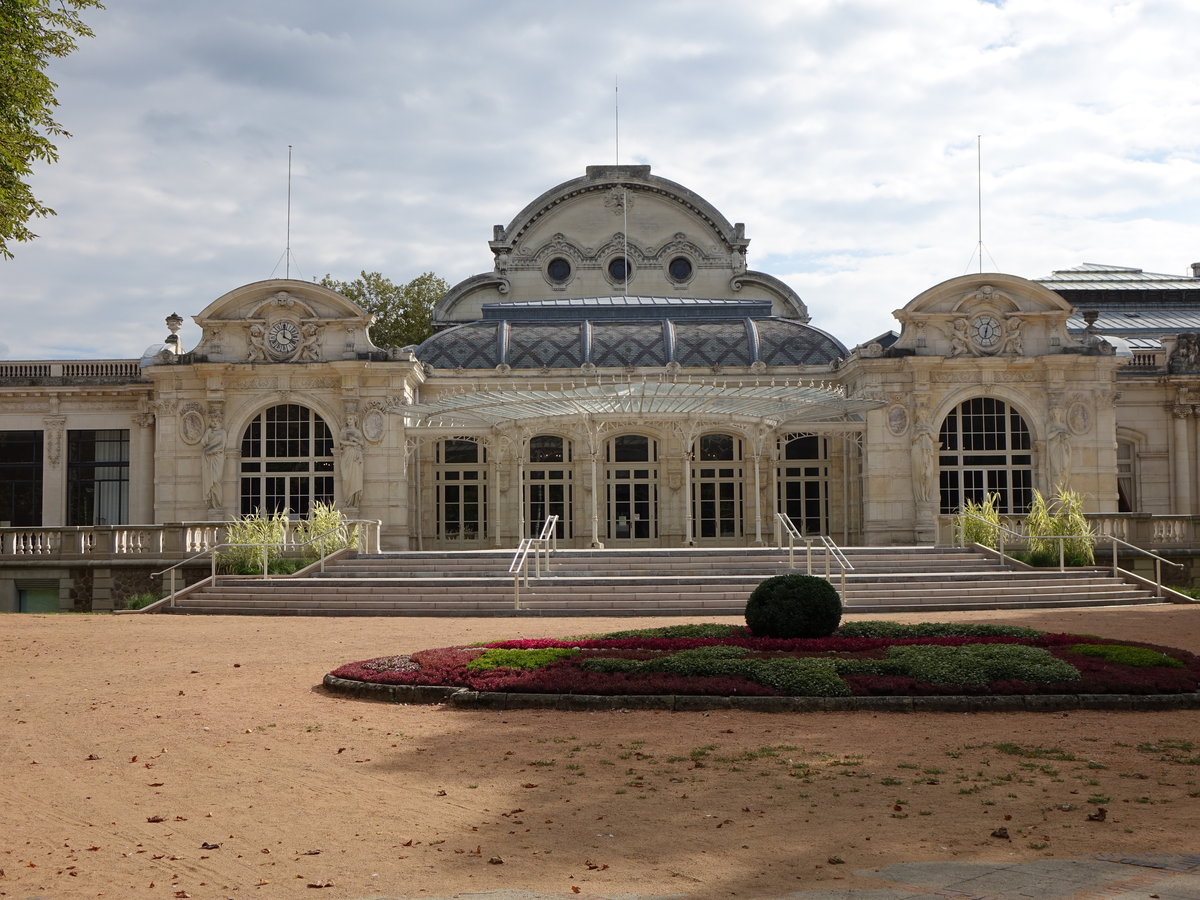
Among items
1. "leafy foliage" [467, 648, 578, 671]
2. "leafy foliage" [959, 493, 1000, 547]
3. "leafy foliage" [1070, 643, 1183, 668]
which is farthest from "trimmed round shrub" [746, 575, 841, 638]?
"leafy foliage" [959, 493, 1000, 547]

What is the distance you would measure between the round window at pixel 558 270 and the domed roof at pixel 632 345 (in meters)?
8.61

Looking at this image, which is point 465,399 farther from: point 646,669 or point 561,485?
point 646,669

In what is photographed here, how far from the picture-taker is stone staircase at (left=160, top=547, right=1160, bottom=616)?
22688 mm

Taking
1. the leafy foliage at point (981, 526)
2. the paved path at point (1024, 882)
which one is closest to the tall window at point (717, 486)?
the leafy foliage at point (981, 526)

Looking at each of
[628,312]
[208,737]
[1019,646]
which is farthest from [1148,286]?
[208,737]

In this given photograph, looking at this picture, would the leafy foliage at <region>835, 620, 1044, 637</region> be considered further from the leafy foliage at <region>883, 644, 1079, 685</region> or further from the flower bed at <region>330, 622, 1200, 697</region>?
the leafy foliage at <region>883, 644, 1079, 685</region>

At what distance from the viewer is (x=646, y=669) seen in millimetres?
13164

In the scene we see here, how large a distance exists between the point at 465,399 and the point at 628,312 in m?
12.3

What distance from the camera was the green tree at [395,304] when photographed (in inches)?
2034

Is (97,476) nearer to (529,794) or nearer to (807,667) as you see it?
(807,667)

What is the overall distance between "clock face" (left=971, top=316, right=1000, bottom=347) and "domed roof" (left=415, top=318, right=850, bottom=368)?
4.10m

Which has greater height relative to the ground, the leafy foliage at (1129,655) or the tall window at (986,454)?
the tall window at (986,454)

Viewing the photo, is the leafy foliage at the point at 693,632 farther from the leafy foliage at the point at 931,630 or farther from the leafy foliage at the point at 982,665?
the leafy foliage at the point at 982,665

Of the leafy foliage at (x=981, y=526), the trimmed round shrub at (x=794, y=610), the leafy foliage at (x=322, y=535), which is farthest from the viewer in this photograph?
the leafy foliage at (x=981, y=526)
